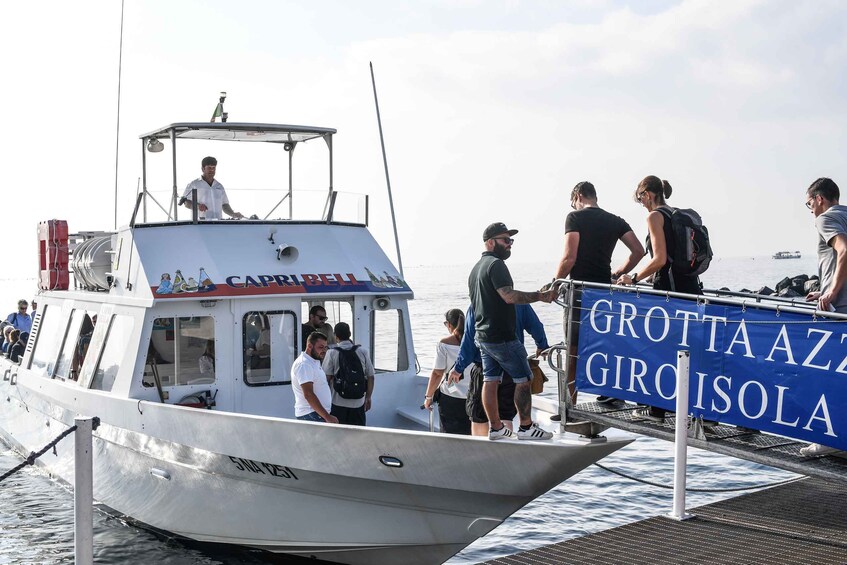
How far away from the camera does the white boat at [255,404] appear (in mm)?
7645

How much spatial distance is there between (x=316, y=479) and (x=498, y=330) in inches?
97.5

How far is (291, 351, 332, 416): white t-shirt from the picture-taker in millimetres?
8594

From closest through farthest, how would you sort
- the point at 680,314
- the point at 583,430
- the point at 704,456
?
the point at 680,314 → the point at 583,430 → the point at 704,456

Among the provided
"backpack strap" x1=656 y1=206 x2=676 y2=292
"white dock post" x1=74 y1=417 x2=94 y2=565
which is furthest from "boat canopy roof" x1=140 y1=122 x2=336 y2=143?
"white dock post" x1=74 y1=417 x2=94 y2=565

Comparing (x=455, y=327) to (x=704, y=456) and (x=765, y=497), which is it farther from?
(x=704, y=456)

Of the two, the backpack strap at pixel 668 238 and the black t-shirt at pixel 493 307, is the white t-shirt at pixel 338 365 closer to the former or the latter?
the black t-shirt at pixel 493 307

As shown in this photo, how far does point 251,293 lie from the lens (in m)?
10.1

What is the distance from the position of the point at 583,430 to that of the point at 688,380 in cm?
107

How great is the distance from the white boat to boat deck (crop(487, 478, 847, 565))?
0.67 metres

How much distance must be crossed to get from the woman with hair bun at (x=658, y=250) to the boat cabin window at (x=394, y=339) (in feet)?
12.9

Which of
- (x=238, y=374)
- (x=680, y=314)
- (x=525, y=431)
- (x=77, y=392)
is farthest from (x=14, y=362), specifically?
(x=680, y=314)

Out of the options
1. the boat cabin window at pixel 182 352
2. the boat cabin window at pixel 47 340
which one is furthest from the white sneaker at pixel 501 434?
the boat cabin window at pixel 47 340

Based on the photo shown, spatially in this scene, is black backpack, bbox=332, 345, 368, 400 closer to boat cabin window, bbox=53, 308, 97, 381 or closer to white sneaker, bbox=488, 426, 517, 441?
white sneaker, bbox=488, 426, 517, 441

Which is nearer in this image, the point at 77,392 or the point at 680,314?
the point at 680,314
